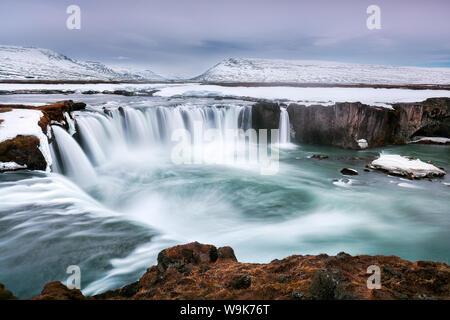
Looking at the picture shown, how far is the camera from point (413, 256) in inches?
235

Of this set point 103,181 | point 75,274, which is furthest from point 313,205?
point 103,181

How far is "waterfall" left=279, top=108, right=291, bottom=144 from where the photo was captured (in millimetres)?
20156

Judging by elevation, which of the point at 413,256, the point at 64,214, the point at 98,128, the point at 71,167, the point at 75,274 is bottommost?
the point at 413,256

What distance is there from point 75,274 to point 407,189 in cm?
1110

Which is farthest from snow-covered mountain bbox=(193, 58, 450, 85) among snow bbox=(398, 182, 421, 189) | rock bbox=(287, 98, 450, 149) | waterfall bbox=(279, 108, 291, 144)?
snow bbox=(398, 182, 421, 189)

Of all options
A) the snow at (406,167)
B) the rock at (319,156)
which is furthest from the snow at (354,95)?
the snow at (406,167)

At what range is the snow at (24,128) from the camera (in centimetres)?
772

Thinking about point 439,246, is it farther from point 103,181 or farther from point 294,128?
point 294,128

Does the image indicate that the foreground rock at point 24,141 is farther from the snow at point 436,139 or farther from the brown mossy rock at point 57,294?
the snow at point 436,139

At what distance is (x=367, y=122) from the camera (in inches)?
699

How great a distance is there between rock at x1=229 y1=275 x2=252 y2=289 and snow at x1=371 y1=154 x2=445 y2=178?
11022mm

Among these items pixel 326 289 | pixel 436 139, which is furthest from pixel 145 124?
pixel 436 139

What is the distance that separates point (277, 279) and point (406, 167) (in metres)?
11.1
